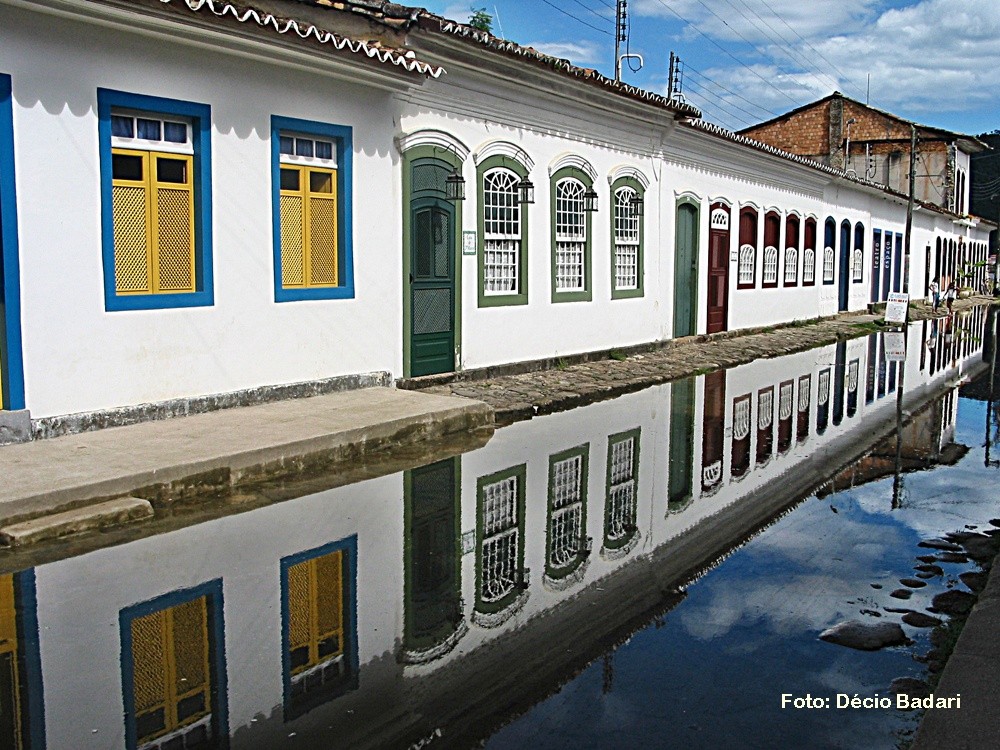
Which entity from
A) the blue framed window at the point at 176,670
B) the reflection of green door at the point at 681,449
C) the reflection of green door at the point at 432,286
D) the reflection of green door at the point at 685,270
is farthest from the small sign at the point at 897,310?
the blue framed window at the point at 176,670

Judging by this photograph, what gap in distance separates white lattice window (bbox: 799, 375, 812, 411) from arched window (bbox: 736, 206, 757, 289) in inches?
316

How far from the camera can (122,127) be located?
29.6 ft

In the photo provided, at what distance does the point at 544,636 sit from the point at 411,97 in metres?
8.84

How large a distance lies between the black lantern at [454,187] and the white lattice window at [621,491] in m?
4.53

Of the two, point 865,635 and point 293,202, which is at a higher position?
point 293,202

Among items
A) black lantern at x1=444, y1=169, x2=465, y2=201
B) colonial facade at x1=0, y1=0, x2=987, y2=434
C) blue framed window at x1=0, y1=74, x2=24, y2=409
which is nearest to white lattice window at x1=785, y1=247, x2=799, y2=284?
colonial facade at x1=0, y1=0, x2=987, y2=434

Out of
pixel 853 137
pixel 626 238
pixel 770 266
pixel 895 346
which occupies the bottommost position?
pixel 895 346

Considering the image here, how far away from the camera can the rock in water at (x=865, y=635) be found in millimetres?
5055

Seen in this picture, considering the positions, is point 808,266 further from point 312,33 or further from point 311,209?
point 312,33

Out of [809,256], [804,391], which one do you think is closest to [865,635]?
[804,391]

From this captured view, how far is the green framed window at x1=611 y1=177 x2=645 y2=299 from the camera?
1764 centimetres

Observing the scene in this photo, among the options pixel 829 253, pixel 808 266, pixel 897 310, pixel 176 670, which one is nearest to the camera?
pixel 176 670

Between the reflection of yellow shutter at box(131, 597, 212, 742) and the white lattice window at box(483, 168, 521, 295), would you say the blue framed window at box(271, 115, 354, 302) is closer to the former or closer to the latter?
the white lattice window at box(483, 168, 521, 295)

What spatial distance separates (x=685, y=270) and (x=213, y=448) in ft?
48.4
